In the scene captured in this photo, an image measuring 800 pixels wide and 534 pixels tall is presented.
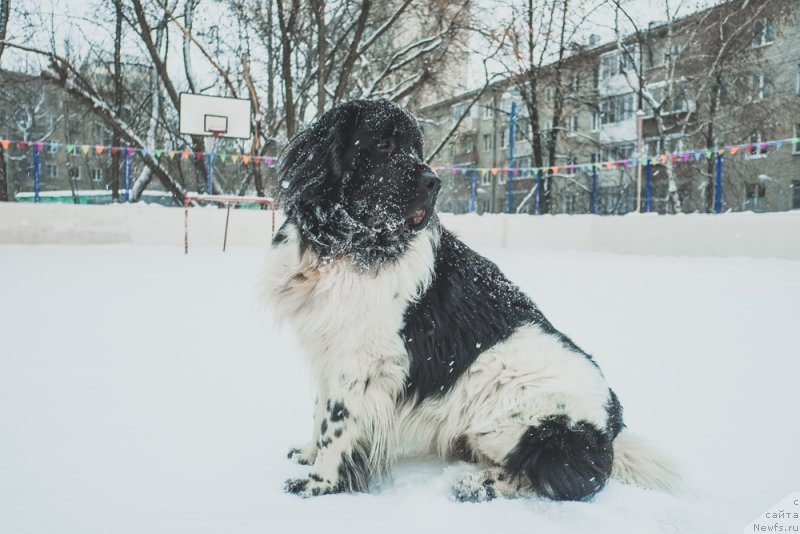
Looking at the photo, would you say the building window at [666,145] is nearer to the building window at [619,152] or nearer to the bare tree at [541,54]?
the building window at [619,152]

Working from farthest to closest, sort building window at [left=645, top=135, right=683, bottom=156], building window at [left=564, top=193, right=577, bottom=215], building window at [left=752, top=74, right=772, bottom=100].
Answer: building window at [left=564, top=193, right=577, bottom=215] < building window at [left=752, top=74, right=772, bottom=100] < building window at [left=645, top=135, right=683, bottom=156]

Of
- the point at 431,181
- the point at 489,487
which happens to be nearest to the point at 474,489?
the point at 489,487

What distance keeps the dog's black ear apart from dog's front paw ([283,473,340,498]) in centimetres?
98

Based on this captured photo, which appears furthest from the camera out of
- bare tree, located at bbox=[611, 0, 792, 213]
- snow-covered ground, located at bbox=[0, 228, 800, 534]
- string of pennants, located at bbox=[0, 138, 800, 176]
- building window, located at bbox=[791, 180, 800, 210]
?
bare tree, located at bbox=[611, 0, 792, 213]

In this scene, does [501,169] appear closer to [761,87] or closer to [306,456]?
[761,87]

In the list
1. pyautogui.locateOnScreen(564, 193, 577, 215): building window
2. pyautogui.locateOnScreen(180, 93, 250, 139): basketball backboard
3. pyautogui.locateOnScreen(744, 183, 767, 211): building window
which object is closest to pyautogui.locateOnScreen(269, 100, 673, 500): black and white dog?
pyautogui.locateOnScreen(180, 93, 250, 139): basketball backboard

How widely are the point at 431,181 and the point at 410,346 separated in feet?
2.02

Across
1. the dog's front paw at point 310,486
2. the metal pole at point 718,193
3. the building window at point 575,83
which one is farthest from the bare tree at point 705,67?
the dog's front paw at point 310,486

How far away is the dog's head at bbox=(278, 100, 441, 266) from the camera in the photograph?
211 centimetres

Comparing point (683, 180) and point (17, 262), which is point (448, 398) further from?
point (683, 180)

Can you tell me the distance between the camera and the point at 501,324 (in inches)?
80.3

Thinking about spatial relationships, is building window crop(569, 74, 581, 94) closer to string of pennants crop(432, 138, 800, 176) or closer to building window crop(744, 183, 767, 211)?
string of pennants crop(432, 138, 800, 176)

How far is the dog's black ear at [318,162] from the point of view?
7.08 feet

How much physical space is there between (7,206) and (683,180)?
23296 mm
